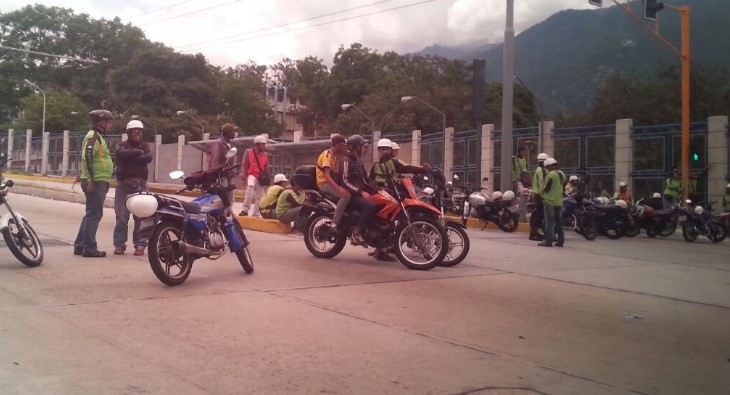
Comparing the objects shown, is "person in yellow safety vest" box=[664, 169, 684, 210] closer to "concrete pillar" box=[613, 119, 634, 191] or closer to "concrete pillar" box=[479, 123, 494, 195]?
"concrete pillar" box=[613, 119, 634, 191]

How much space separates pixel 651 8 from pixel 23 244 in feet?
53.5

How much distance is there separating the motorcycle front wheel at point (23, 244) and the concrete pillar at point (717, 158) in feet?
60.4

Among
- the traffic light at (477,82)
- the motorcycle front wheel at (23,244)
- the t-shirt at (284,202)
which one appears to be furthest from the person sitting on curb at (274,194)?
the traffic light at (477,82)

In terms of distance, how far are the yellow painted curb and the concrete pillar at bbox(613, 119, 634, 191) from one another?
13447 millimetres

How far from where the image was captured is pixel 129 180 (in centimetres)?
852

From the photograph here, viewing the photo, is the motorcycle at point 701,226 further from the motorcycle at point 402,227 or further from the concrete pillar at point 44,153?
the concrete pillar at point 44,153

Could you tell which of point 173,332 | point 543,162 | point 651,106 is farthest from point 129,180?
point 651,106

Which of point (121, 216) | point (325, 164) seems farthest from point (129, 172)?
point (325, 164)

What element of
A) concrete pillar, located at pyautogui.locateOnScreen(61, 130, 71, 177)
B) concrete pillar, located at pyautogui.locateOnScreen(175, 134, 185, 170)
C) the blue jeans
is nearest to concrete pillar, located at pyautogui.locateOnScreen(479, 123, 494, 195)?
the blue jeans

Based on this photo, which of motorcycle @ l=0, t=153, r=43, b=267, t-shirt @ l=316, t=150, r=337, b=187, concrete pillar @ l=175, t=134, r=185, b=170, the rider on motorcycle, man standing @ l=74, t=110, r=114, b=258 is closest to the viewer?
motorcycle @ l=0, t=153, r=43, b=267

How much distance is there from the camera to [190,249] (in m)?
6.84

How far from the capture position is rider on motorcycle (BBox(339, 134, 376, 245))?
8516mm

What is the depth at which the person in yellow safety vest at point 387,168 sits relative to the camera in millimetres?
9117

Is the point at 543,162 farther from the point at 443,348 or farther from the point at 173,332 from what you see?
the point at 173,332
